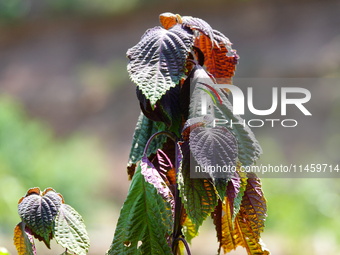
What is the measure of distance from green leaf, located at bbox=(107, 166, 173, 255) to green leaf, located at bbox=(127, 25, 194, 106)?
0.38ft

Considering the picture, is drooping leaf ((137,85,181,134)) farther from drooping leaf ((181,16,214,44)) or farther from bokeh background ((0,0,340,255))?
bokeh background ((0,0,340,255))

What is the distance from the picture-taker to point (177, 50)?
0.63 m

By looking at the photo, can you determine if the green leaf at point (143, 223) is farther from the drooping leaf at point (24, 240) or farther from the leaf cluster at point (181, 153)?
the drooping leaf at point (24, 240)

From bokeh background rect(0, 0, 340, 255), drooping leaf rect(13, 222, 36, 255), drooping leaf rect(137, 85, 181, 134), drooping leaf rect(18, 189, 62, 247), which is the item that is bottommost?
drooping leaf rect(13, 222, 36, 255)

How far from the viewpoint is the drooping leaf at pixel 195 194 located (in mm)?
599

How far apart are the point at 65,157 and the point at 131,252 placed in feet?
11.2

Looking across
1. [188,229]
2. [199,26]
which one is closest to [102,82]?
[188,229]

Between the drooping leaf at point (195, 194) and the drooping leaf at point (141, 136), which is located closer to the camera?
the drooping leaf at point (195, 194)

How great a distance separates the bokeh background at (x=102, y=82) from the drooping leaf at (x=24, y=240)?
7.50ft

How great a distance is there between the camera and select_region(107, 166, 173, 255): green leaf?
24.8 inches

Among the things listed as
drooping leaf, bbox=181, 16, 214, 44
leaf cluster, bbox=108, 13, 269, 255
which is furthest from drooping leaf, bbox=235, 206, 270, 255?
drooping leaf, bbox=181, 16, 214, 44

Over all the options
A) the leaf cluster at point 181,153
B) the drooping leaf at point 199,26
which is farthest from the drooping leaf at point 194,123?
the drooping leaf at point 199,26

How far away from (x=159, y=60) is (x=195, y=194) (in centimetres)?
15

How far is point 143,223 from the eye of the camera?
0.65 m
